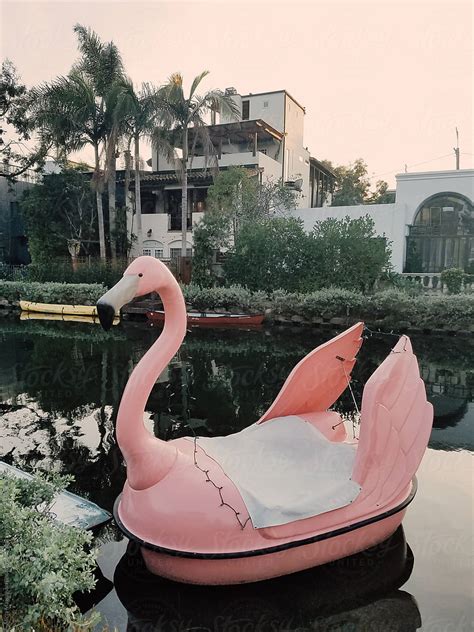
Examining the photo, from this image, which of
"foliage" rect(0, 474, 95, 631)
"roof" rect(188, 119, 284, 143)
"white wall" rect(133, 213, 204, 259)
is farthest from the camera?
"white wall" rect(133, 213, 204, 259)

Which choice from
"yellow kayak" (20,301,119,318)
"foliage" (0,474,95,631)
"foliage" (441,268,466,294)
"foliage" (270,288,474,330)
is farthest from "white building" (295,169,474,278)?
"foliage" (0,474,95,631)

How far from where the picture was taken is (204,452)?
12.6ft

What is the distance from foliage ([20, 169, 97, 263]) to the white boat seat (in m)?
21.5

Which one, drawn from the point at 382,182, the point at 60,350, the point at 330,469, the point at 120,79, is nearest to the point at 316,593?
the point at 330,469

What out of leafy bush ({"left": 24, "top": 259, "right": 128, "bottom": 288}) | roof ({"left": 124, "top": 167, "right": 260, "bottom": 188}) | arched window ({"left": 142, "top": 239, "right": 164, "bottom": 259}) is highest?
roof ({"left": 124, "top": 167, "right": 260, "bottom": 188})

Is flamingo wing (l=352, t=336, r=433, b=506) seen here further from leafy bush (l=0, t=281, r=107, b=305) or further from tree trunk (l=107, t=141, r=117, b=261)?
tree trunk (l=107, t=141, r=117, b=261)

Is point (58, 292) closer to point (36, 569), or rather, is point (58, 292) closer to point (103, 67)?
point (103, 67)

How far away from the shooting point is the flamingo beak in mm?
3146

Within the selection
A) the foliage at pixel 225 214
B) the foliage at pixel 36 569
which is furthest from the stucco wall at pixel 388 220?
the foliage at pixel 36 569

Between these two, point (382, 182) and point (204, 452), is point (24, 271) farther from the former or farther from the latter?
point (382, 182)

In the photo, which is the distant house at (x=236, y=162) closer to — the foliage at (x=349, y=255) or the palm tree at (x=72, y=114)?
the palm tree at (x=72, y=114)

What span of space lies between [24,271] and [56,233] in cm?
266

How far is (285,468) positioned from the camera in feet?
12.7

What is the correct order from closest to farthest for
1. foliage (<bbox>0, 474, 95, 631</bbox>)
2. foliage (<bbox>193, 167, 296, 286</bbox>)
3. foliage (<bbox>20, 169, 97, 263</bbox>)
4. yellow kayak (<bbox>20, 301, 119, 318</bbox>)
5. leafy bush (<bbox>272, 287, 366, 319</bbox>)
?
foliage (<bbox>0, 474, 95, 631</bbox>)
leafy bush (<bbox>272, 287, 366, 319</bbox>)
yellow kayak (<bbox>20, 301, 119, 318</bbox>)
foliage (<bbox>193, 167, 296, 286</bbox>)
foliage (<bbox>20, 169, 97, 263</bbox>)
